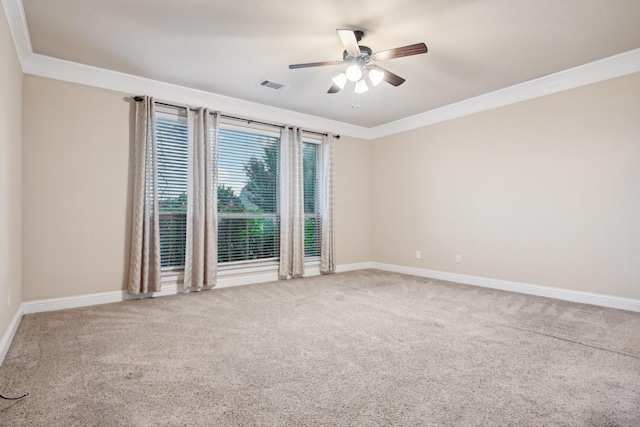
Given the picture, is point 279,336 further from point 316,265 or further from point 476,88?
point 476,88

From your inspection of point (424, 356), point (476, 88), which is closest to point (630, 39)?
point (476, 88)

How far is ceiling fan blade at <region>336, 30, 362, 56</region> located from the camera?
2.65m

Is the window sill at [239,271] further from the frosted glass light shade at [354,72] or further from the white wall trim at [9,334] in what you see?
the frosted glass light shade at [354,72]

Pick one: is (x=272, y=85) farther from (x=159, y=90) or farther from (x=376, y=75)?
(x=376, y=75)

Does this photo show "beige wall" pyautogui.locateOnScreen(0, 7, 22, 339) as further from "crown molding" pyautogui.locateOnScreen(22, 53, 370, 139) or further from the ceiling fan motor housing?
the ceiling fan motor housing

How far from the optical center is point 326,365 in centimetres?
224

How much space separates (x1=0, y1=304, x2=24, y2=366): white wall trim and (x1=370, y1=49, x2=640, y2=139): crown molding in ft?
18.3

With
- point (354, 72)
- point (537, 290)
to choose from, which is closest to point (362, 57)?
point (354, 72)

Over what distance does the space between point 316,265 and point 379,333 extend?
2898 mm

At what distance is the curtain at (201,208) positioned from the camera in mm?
4312

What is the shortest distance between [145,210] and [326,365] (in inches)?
115

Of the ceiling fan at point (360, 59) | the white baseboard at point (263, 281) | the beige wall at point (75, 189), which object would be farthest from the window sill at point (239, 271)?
the ceiling fan at point (360, 59)

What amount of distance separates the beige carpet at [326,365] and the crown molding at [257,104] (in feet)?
8.34

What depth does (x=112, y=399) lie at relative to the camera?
181 centimetres
